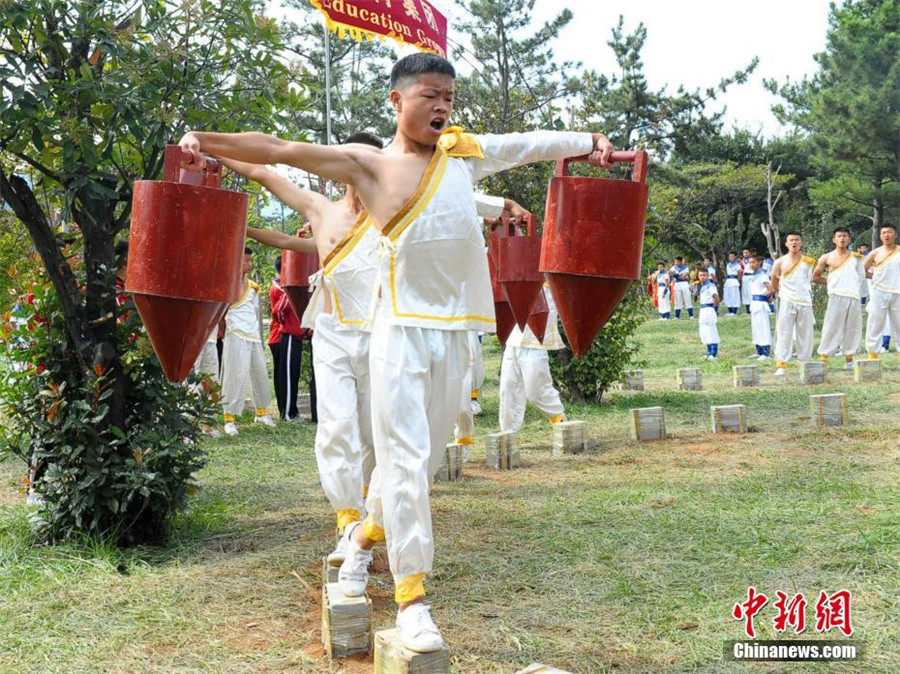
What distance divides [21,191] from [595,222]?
307 centimetres

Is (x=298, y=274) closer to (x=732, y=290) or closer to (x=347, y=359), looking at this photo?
(x=347, y=359)

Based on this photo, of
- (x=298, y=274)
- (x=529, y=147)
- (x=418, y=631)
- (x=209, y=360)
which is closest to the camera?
(x=418, y=631)

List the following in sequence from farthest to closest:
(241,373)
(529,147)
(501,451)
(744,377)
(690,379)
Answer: (744,377)
(690,379)
(241,373)
(501,451)
(529,147)

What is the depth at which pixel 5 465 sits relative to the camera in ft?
25.7

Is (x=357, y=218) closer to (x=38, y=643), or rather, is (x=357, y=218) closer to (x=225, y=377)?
(x=38, y=643)

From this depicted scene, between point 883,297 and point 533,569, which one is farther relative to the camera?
point 883,297

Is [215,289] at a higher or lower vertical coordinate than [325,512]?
higher

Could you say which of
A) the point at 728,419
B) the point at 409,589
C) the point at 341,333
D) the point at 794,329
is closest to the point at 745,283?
the point at 794,329

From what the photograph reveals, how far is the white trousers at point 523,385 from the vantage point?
8203 millimetres

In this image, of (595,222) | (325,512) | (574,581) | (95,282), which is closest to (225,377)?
(325,512)

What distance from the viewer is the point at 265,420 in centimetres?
1032

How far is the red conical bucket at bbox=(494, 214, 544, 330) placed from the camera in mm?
4676

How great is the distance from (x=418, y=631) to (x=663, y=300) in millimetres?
26368

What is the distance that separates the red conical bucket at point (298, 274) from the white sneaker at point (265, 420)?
4.90 meters
